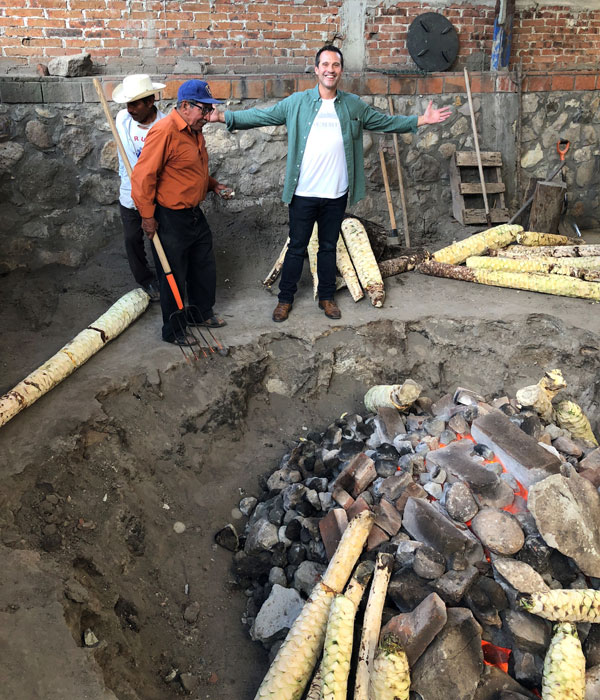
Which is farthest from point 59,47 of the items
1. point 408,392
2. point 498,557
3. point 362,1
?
point 498,557

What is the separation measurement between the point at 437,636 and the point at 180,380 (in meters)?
2.54

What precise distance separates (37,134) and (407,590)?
531 cm

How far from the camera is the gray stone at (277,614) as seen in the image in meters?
3.26

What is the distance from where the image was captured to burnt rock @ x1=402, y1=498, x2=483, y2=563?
10.3 ft

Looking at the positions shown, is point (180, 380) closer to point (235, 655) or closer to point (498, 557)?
point (235, 655)

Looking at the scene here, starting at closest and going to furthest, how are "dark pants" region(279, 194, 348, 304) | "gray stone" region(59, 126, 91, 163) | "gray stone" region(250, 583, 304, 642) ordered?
1. "gray stone" region(250, 583, 304, 642)
2. "dark pants" region(279, 194, 348, 304)
3. "gray stone" region(59, 126, 91, 163)

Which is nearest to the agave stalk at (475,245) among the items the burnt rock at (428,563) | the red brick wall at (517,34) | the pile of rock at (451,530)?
the pile of rock at (451,530)

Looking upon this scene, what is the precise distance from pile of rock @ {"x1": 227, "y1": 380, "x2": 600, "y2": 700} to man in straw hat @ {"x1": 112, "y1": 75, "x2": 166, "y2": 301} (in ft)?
7.87

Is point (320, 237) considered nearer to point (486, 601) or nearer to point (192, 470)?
point (192, 470)

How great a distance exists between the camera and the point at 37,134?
5.63 meters

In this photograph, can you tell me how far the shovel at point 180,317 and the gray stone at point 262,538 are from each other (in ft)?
4.71

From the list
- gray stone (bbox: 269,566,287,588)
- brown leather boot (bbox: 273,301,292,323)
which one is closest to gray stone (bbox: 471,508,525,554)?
gray stone (bbox: 269,566,287,588)

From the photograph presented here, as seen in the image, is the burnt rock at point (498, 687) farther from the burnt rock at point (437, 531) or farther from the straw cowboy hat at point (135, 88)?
the straw cowboy hat at point (135, 88)

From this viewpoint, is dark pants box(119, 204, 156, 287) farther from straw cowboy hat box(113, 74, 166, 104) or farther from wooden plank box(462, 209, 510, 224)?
wooden plank box(462, 209, 510, 224)
